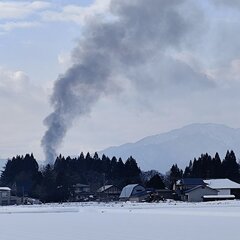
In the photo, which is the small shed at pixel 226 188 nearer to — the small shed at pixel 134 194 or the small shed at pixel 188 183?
the small shed at pixel 188 183

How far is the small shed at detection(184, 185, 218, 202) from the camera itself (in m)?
91.8

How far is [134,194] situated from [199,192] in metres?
9.99

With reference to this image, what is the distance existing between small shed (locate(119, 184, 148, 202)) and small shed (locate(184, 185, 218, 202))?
660 centimetres

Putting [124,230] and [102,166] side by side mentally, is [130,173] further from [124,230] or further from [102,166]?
[124,230]

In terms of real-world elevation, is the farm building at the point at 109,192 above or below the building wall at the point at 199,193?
above

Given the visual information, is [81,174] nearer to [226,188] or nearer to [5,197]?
[5,197]

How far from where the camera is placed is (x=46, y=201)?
99312mm

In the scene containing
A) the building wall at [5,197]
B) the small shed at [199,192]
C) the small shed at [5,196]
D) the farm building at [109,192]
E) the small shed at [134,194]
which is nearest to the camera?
the small shed at [199,192]

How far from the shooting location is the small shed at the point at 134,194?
92.4 meters

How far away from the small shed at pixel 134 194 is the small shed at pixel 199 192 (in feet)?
21.7

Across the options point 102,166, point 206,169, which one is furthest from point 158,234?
point 102,166

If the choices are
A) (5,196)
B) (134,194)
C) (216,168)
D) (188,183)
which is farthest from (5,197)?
(216,168)

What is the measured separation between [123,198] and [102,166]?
112 ft

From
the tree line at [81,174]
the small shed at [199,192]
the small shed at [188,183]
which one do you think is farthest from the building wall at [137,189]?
the tree line at [81,174]
